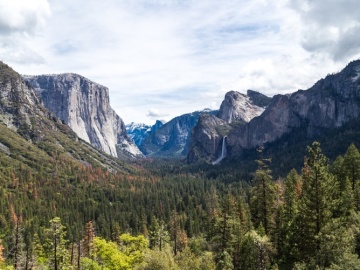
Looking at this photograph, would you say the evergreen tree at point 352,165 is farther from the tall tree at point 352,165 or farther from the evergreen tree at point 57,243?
the evergreen tree at point 57,243

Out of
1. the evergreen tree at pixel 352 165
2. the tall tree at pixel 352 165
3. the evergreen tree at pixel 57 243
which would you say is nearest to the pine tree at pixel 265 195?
the evergreen tree at pixel 352 165

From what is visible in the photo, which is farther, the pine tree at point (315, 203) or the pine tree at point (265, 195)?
the pine tree at point (265, 195)

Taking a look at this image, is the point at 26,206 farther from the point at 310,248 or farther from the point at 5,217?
the point at 310,248

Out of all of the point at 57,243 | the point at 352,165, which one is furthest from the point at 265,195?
the point at 57,243

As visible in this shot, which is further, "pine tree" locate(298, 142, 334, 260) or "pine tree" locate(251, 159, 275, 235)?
"pine tree" locate(251, 159, 275, 235)

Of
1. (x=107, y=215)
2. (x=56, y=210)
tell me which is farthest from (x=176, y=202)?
(x=56, y=210)

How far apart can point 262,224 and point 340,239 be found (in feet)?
Answer: 91.1

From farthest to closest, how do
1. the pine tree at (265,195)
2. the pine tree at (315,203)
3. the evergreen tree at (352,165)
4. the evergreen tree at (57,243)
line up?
the evergreen tree at (352,165)
the pine tree at (265,195)
the pine tree at (315,203)
the evergreen tree at (57,243)

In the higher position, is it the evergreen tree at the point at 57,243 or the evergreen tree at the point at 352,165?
the evergreen tree at the point at 352,165

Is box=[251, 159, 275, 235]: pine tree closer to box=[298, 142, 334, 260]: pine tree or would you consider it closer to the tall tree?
box=[298, 142, 334, 260]: pine tree

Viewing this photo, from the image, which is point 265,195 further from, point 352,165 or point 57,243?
point 57,243

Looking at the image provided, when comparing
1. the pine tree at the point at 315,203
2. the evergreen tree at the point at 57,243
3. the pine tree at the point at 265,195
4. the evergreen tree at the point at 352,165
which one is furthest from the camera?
the evergreen tree at the point at 352,165

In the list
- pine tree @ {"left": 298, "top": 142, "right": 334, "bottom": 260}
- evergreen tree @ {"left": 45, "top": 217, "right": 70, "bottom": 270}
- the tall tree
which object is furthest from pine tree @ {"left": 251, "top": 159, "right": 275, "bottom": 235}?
evergreen tree @ {"left": 45, "top": 217, "right": 70, "bottom": 270}

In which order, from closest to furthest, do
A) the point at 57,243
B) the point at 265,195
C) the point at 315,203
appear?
the point at 57,243
the point at 315,203
the point at 265,195
